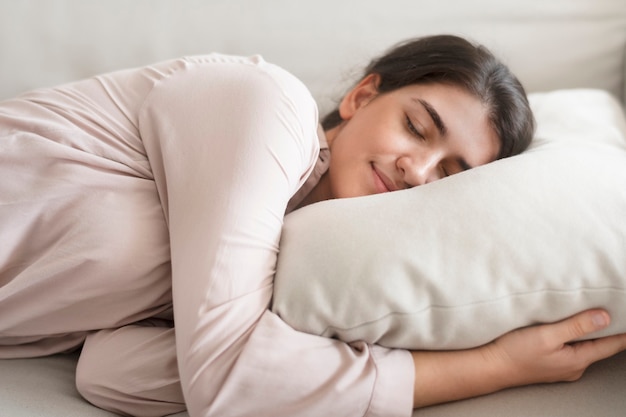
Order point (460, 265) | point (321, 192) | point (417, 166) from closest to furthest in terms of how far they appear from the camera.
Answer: point (460, 265) < point (417, 166) < point (321, 192)

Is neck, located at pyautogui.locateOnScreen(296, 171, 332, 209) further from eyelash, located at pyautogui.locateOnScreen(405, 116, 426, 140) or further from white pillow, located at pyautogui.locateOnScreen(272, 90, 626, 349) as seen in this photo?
white pillow, located at pyautogui.locateOnScreen(272, 90, 626, 349)

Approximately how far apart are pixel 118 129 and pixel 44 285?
0.89ft

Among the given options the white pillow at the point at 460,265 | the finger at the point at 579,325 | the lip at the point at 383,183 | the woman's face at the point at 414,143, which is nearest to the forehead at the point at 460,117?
the woman's face at the point at 414,143

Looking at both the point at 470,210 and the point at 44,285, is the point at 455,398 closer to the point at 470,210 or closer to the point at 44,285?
the point at 470,210

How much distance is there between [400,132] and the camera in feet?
3.70

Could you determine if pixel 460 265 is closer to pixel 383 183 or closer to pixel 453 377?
pixel 453 377

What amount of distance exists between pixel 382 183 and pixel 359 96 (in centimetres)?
25

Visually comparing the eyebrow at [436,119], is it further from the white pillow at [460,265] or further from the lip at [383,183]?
the white pillow at [460,265]

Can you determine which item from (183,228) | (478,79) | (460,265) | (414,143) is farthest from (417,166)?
(183,228)

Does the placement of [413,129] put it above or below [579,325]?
above

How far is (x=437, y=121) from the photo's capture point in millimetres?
1116

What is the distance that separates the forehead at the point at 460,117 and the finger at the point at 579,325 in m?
0.36

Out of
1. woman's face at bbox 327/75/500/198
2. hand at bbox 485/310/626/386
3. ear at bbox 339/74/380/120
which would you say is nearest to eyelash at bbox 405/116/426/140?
woman's face at bbox 327/75/500/198

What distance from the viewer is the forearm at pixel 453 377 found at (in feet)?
2.80
